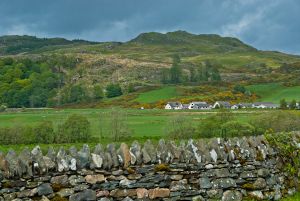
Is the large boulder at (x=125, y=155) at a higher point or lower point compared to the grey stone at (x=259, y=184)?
higher

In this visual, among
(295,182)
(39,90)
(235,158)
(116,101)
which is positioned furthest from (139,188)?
Result: (39,90)

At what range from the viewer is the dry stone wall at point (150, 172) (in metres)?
7.11

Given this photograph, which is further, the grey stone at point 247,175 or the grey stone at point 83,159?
the grey stone at point 247,175

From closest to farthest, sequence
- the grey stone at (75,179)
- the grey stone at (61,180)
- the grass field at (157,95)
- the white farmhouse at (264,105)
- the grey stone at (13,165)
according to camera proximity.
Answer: the grey stone at (13,165), the grey stone at (61,180), the grey stone at (75,179), the white farmhouse at (264,105), the grass field at (157,95)

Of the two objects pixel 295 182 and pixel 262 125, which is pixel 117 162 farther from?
pixel 262 125

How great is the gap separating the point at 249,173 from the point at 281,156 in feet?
4.36

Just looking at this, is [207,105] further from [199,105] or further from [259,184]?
[259,184]

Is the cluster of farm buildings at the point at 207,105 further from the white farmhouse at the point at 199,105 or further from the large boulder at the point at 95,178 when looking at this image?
the large boulder at the point at 95,178

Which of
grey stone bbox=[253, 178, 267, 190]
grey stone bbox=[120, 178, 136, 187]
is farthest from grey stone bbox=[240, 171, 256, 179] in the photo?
grey stone bbox=[120, 178, 136, 187]

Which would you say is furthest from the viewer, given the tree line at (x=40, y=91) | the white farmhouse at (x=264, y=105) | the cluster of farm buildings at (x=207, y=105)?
the tree line at (x=40, y=91)

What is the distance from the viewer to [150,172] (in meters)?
7.96

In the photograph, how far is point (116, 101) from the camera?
422 feet

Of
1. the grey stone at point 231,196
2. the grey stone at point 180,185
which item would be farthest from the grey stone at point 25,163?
the grey stone at point 231,196

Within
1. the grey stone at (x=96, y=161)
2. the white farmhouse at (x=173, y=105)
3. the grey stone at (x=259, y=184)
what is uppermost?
the grey stone at (x=96, y=161)
